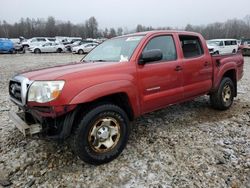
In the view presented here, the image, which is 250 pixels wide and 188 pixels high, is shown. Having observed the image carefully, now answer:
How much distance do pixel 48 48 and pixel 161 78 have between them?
28.1 metres

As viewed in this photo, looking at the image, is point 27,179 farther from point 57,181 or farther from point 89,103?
point 89,103

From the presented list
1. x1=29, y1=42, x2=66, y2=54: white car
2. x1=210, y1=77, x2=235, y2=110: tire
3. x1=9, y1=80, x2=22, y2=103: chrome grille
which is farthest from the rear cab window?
x1=29, y1=42, x2=66, y2=54: white car

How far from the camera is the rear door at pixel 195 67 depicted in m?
4.45

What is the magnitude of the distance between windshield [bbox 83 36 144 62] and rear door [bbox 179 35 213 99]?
104 cm

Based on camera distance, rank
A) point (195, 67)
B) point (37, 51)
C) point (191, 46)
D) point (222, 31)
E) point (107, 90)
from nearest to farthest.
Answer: point (107, 90)
point (195, 67)
point (191, 46)
point (37, 51)
point (222, 31)

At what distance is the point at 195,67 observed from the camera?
15.0 feet

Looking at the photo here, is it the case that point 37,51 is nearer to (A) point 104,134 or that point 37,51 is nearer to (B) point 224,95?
(B) point 224,95

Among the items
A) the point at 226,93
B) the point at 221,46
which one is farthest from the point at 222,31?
the point at 226,93

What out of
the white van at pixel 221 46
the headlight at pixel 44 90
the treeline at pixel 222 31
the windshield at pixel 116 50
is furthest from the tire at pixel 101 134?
the treeline at pixel 222 31

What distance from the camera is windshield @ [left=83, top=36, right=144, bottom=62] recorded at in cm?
384

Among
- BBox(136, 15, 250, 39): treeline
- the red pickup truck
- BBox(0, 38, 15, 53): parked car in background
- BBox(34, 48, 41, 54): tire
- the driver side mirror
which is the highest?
BBox(136, 15, 250, 39): treeline

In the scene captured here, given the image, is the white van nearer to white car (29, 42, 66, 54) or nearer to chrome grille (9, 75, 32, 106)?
white car (29, 42, 66, 54)

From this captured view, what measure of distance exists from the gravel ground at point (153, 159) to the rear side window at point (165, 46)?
1380 millimetres

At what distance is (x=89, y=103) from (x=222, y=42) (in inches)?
835
